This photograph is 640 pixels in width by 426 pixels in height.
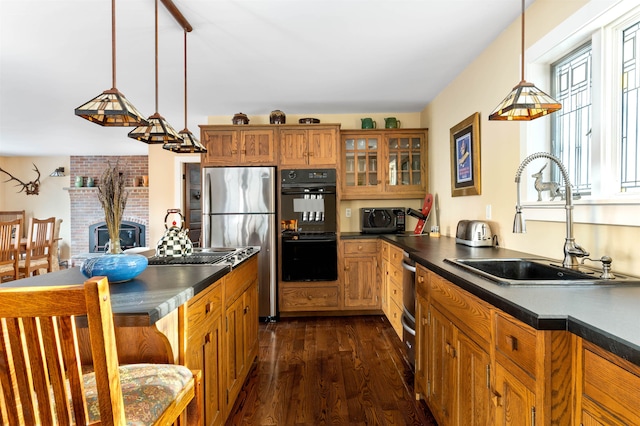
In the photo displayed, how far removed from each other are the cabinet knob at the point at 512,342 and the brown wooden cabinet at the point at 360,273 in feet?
8.95

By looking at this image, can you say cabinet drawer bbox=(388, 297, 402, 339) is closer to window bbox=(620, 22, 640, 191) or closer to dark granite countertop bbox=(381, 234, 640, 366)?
Answer: dark granite countertop bbox=(381, 234, 640, 366)

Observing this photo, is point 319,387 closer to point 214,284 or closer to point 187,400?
point 214,284

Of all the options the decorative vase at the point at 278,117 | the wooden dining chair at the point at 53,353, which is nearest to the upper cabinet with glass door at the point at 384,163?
the decorative vase at the point at 278,117

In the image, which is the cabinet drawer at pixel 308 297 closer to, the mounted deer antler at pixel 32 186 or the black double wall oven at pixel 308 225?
the black double wall oven at pixel 308 225

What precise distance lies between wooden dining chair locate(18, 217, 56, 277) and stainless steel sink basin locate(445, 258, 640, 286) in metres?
5.12

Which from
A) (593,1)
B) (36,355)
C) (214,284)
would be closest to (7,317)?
(36,355)

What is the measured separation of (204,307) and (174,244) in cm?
74

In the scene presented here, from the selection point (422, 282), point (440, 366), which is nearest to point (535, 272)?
point (422, 282)

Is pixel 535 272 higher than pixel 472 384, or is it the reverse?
pixel 535 272

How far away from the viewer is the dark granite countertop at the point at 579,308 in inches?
30.9

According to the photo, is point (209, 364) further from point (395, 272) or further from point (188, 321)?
point (395, 272)

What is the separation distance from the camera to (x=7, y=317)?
75 centimetres

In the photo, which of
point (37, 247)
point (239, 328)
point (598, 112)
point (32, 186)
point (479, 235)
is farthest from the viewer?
point (32, 186)

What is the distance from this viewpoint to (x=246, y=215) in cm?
379
